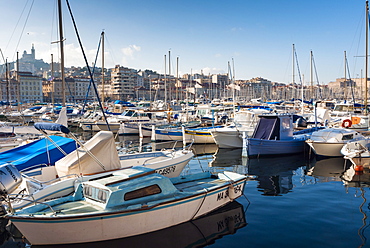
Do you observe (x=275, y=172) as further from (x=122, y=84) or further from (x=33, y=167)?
(x=122, y=84)

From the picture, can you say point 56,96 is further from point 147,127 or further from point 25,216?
point 25,216

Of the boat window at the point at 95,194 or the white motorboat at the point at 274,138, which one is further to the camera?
the white motorboat at the point at 274,138

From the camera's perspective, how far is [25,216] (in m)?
8.07

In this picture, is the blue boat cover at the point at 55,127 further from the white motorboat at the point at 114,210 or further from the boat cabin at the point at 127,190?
the boat cabin at the point at 127,190

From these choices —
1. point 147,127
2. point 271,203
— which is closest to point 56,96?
point 147,127

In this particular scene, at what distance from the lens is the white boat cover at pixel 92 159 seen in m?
11.1

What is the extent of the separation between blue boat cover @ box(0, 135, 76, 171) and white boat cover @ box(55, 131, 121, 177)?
1.38m

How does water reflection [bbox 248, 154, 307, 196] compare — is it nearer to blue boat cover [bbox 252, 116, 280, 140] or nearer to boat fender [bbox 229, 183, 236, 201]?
blue boat cover [bbox 252, 116, 280, 140]

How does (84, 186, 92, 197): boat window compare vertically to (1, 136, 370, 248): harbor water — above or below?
above

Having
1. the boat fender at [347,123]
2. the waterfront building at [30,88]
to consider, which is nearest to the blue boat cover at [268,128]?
the boat fender at [347,123]

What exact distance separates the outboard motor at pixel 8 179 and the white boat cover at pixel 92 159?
1710mm

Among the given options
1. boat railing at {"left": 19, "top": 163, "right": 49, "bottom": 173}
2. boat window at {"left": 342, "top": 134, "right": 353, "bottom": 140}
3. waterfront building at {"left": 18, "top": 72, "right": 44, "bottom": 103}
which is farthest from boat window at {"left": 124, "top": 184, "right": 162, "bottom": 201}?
waterfront building at {"left": 18, "top": 72, "right": 44, "bottom": 103}

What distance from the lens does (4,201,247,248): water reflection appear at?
8.70 m

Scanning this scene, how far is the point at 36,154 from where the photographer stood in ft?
42.3
